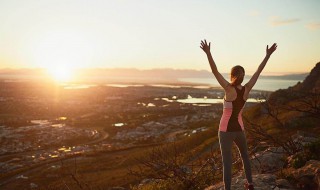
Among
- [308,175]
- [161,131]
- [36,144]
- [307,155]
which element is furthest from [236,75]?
[161,131]

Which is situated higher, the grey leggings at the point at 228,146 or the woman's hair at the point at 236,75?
the woman's hair at the point at 236,75

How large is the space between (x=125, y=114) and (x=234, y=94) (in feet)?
271

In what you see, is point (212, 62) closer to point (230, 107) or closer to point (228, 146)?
point (230, 107)

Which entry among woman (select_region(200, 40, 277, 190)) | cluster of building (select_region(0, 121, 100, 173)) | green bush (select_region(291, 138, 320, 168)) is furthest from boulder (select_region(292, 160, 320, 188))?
cluster of building (select_region(0, 121, 100, 173))

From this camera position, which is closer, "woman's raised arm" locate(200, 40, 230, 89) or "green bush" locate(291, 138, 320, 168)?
"woman's raised arm" locate(200, 40, 230, 89)

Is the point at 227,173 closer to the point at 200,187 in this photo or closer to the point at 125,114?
the point at 200,187

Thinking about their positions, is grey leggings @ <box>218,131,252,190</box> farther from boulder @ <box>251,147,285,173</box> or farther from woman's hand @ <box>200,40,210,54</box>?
boulder @ <box>251,147,285,173</box>

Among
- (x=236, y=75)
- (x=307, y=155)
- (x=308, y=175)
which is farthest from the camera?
(x=307, y=155)

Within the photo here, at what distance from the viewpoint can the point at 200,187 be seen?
9.52 meters

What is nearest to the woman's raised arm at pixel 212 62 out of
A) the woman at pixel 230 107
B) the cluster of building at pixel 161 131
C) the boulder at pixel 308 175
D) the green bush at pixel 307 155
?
the woman at pixel 230 107

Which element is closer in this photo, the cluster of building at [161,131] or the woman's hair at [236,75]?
the woman's hair at [236,75]

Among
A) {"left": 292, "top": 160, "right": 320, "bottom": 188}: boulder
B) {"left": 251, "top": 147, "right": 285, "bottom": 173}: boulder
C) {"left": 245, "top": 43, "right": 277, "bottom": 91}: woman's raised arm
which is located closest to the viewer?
{"left": 245, "top": 43, "right": 277, "bottom": 91}: woman's raised arm

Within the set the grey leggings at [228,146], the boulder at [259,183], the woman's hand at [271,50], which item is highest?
the woman's hand at [271,50]

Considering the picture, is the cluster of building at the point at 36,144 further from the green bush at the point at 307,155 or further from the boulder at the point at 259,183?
the green bush at the point at 307,155
